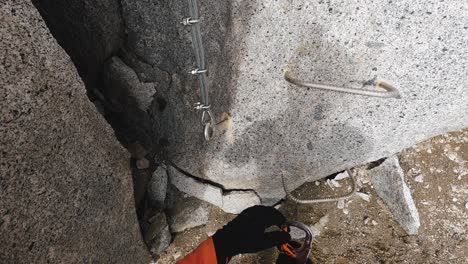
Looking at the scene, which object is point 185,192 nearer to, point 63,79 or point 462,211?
point 63,79

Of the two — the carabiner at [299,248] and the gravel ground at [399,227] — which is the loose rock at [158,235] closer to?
the gravel ground at [399,227]

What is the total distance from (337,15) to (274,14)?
17cm

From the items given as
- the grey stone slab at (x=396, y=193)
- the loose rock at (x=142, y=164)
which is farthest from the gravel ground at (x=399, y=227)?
the loose rock at (x=142, y=164)

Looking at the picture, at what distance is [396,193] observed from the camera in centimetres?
154

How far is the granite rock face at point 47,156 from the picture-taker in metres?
0.75

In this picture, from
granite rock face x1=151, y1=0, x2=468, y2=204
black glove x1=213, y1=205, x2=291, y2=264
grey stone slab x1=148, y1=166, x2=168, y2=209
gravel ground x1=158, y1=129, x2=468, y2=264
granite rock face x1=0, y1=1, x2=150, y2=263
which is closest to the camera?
granite rock face x1=0, y1=1, x2=150, y2=263

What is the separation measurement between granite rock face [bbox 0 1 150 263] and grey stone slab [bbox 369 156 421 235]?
1.12 metres

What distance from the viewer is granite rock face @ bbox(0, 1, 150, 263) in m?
0.75

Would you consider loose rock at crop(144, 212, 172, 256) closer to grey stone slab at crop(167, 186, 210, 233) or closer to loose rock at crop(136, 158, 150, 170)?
grey stone slab at crop(167, 186, 210, 233)

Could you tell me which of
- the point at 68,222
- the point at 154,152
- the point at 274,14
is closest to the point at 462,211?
the point at 274,14

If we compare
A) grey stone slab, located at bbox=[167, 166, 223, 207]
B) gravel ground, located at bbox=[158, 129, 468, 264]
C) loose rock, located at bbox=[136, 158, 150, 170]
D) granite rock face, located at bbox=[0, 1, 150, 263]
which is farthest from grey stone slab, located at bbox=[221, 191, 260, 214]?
granite rock face, located at bbox=[0, 1, 150, 263]

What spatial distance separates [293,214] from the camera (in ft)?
5.54

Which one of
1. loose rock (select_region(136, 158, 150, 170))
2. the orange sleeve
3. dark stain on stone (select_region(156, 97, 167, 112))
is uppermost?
dark stain on stone (select_region(156, 97, 167, 112))

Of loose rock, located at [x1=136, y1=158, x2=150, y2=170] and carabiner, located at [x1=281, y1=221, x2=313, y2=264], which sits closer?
carabiner, located at [x1=281, y1=221, x2=313, y2=264]
